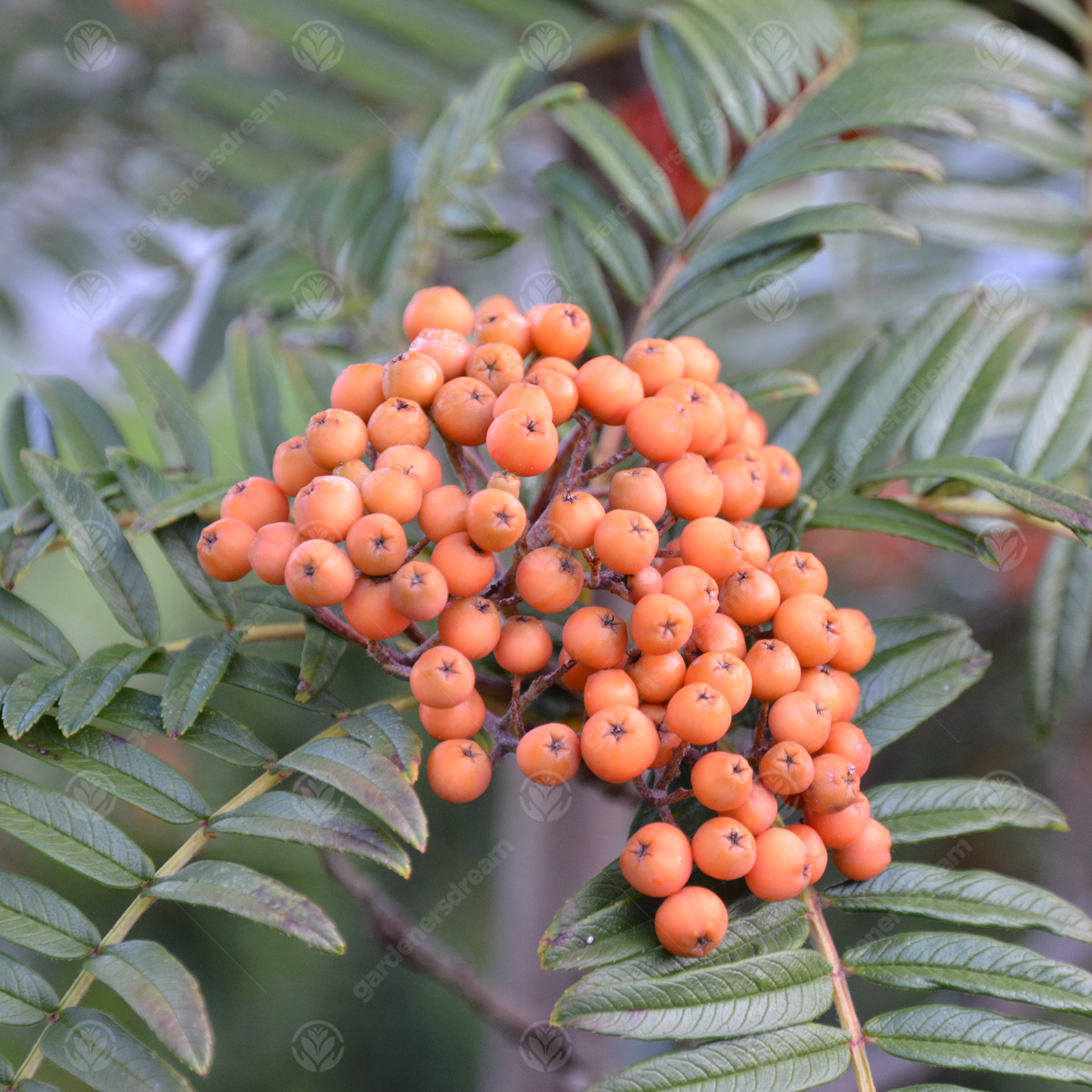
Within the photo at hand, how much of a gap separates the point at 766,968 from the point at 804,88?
0.84 m

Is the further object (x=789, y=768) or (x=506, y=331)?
(x=506, y=331)

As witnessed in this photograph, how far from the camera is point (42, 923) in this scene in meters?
0.53

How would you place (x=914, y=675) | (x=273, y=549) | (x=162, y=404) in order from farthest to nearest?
(x=162, y=404), (x=914, y=675), (x=273, y=549)

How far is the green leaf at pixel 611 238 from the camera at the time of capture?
878 mm

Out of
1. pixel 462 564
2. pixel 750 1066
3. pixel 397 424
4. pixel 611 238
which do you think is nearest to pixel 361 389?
pixel 397 424

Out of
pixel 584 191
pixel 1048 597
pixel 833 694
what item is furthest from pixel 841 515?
pixel 584 191

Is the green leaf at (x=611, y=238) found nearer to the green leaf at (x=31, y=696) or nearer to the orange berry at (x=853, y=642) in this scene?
the orange berry at (x=853, y=642)

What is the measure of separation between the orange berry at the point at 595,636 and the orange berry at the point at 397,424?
0.16 metres

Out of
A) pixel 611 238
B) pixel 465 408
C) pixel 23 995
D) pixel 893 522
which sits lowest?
pixel 23 995

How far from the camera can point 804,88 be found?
0.98 metres

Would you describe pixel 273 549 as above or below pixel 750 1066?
above

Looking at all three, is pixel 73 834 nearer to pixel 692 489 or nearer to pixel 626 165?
pixel 692 489

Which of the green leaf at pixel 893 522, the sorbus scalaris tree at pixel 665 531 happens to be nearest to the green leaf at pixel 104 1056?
the sorbus scalaris tree at pixel 665 531

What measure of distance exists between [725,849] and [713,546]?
18cm
